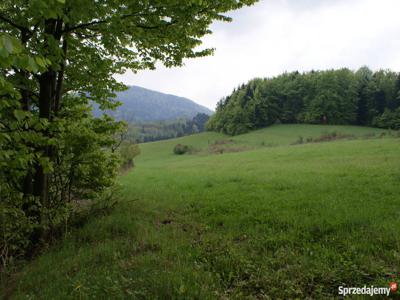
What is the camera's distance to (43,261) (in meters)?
5.21

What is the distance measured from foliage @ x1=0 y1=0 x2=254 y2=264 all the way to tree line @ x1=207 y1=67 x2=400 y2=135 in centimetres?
7388

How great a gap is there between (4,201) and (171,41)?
553cm

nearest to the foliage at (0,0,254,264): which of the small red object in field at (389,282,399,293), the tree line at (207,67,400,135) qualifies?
the small red object in field at (389,282,399,293)

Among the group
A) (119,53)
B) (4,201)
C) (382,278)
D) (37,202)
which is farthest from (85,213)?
(382,278)

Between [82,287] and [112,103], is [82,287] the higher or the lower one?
the lower one

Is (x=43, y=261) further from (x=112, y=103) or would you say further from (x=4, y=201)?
(x=112, y=103)

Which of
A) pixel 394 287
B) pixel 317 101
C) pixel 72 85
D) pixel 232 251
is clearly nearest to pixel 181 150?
pixel 317 101

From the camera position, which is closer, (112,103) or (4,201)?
(4,201)

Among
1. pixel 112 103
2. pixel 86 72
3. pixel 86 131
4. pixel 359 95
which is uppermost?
pixel 359 95

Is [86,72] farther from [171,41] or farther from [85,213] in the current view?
[85,213]

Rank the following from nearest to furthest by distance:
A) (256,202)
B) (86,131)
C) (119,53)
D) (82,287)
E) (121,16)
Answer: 1. (82,287)
2. (121,16)
3. (86,131)
4. (119,53)
5. (256,202)

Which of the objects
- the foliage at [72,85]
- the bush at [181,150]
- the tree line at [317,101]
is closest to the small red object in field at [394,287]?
the foliage at [72,85]

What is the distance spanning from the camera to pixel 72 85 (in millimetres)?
6562

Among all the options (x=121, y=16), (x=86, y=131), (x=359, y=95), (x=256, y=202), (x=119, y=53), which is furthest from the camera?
(x=359, y=95)
